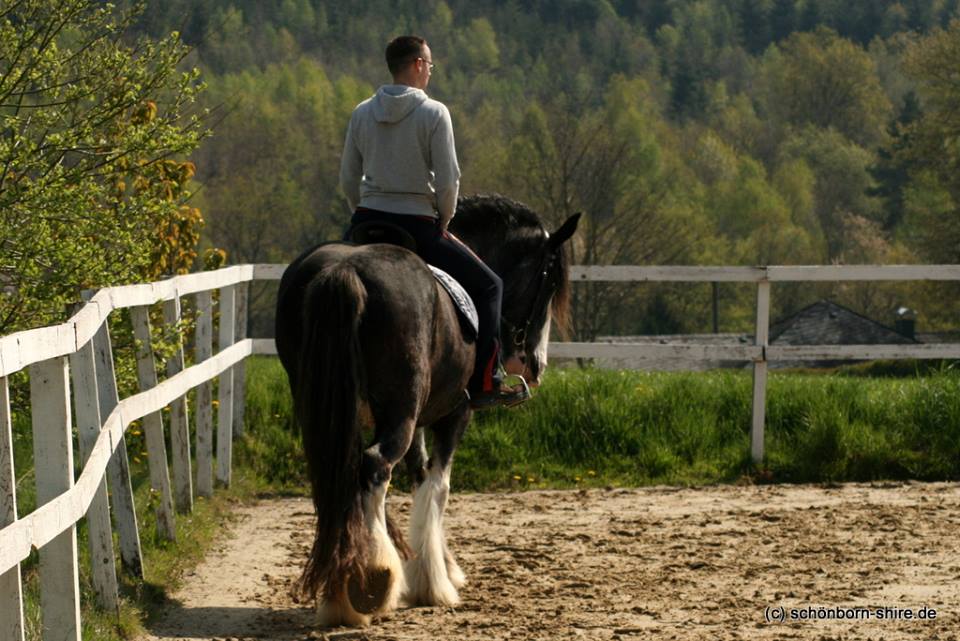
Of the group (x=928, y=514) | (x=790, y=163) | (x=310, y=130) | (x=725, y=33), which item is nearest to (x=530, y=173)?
(x=928, y=514)

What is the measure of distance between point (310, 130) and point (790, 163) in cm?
3180

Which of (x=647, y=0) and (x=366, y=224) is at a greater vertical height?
(x=647, y=0)

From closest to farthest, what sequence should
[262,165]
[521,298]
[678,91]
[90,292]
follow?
[90,292] < [521,298] < [262,165] < [678,91]

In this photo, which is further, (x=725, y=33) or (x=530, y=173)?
(x=725, y=33)

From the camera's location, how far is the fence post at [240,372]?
10.1 metres

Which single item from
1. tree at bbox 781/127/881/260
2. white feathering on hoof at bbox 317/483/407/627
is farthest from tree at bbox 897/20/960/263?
white feathering on hoof at bbox 317/483/407/627

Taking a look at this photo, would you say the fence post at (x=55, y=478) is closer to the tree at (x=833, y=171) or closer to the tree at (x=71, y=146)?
the tree at (x=71, y=146)

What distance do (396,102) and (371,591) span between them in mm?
2315

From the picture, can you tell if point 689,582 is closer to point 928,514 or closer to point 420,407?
A: point 420,407

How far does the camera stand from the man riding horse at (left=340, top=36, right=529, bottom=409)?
639 centimetres

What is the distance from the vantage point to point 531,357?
773 cm

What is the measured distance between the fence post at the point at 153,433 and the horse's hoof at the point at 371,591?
1.76 meters

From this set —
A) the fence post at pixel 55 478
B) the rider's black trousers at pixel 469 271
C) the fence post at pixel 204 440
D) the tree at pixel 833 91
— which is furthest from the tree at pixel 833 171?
the fence post at pixel 55 478

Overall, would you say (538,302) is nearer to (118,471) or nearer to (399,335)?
(399,335)
